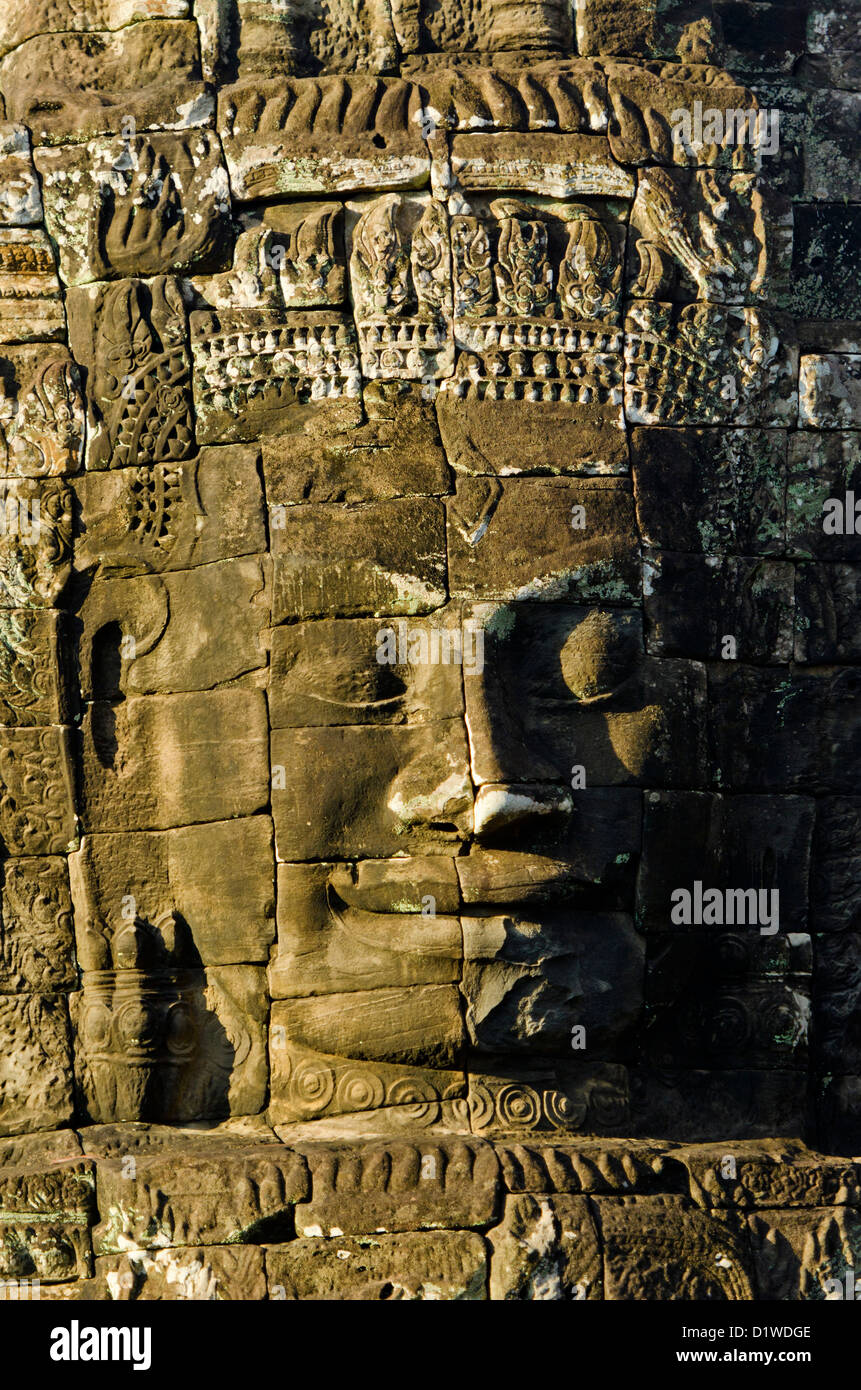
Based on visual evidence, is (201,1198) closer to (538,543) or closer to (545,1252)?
(545,1252)

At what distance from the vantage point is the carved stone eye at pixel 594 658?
10.8 meters

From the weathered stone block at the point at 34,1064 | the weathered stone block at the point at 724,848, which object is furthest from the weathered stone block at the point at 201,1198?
the weathered stone block at the point at 724,848

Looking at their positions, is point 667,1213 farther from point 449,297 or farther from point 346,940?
point 449,297

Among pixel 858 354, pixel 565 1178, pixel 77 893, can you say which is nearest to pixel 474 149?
pixel 858 354

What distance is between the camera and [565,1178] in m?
10.2

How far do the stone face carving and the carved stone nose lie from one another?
0.02m

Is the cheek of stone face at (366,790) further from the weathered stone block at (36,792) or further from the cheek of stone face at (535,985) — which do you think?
the weathered stone block at (36,792)

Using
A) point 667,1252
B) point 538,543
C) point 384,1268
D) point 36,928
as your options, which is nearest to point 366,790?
point 538,543

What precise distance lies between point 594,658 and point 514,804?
2.72 feet

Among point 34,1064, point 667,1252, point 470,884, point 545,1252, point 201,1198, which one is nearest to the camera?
point 545,1252

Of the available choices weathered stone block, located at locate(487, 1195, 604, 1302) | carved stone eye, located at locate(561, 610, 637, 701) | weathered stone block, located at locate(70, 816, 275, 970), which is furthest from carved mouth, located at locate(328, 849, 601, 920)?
weathered stone block, located at locate(487, 1195, 604, 1302)

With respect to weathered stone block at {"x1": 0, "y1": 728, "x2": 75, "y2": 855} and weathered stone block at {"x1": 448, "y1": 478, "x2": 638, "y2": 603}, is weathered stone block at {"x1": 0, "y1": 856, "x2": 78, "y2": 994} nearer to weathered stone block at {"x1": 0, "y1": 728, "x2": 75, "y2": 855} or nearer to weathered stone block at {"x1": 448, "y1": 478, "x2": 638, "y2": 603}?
weathered stone block at {"x1": 0, "y1": 728, "x2": 75, "y2": 855}

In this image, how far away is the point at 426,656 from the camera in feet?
35.3

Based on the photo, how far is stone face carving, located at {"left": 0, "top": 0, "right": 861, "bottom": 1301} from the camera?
10.5 meters
